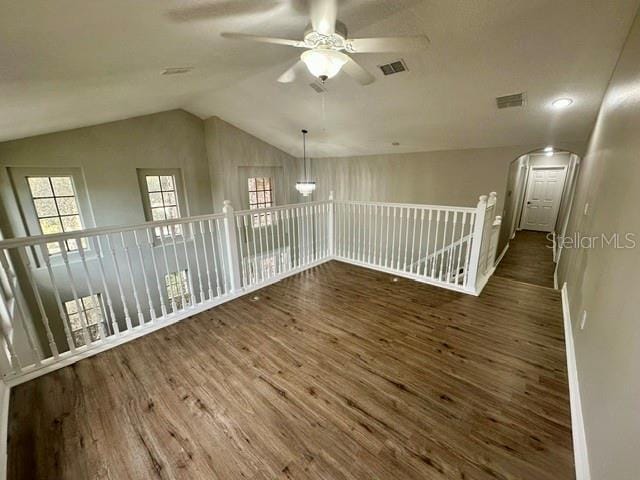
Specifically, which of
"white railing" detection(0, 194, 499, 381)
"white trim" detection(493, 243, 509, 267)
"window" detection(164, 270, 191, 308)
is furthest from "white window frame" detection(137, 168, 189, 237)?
"white trim" detection(493, 243, 509, 267)

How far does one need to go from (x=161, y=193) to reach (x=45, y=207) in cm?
165

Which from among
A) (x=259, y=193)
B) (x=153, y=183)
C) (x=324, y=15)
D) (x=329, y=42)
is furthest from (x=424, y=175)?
(x=153, y=183)

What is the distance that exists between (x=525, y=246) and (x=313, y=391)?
722cm

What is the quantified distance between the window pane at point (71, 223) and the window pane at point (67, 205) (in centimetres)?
8

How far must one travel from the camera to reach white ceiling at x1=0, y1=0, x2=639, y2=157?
1.52 meters

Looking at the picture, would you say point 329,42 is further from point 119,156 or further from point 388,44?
point 119,156

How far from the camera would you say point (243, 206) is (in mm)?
6309

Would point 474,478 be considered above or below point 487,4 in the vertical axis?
below

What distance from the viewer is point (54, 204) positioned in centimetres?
417

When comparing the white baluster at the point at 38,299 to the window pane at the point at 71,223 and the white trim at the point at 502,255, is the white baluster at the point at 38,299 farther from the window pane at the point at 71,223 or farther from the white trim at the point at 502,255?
the white trim at the point at 502,255

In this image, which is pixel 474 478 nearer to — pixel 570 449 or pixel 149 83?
pixel 570 449

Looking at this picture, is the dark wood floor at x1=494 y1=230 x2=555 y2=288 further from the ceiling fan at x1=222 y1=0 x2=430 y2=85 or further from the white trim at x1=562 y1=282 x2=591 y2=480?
the ceiling fan at x1=222 y1=0 x2=430 y2=85

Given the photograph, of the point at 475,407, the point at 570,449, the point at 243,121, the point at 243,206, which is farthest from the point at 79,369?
the point at 243,121

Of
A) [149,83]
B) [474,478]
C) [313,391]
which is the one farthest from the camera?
[149,83]
